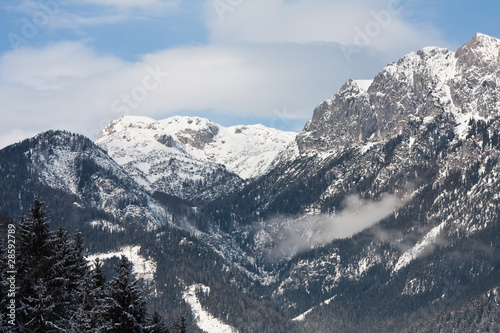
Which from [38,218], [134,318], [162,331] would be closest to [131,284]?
[134,318]

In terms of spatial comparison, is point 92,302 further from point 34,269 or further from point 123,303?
point 123,303

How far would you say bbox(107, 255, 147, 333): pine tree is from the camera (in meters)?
80.2

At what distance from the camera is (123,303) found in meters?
80.9

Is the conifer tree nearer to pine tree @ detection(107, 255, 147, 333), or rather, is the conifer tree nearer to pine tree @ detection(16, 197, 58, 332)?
pine tree @ detection(107, 255, 147, 333)

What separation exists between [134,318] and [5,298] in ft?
36.4

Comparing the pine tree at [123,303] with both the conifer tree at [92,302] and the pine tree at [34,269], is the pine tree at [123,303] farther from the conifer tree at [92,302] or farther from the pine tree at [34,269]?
the pine tree at [34,269]

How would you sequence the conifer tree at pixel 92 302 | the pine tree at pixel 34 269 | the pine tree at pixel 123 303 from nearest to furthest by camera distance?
the pine tree at pixel 123 303 < the pine tree at pixel 34 269 < the conifer tree at pixel 92 302

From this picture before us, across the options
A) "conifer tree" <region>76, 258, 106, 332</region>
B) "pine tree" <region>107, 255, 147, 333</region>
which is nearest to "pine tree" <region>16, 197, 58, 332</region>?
"conifer tree" <region>76, 258, 106, 332</region>

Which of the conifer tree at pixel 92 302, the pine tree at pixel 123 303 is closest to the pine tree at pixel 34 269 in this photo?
the conifer tree at pixel 92 302

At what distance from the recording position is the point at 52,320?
8331cm

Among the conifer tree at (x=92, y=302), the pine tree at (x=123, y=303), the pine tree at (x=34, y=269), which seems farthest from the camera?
the conifer tree at (x=92, y=302)

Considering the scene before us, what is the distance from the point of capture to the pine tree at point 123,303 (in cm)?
8019

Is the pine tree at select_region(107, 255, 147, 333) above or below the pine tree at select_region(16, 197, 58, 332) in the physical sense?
below

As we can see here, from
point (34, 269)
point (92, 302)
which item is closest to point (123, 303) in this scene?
point (92, 302)
